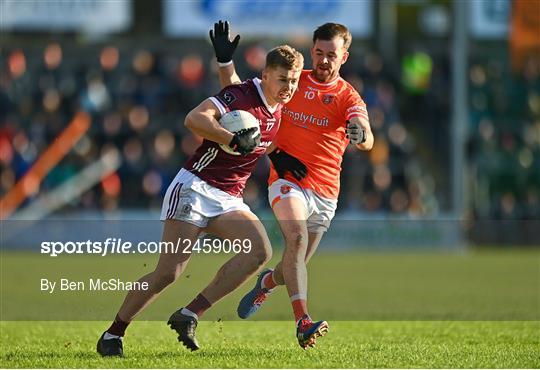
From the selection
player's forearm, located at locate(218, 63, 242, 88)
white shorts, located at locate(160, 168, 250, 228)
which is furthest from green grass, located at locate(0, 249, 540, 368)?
player's forearm, located at locate(218, 63, 242, 88)

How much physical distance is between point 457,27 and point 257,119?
60.7 ft

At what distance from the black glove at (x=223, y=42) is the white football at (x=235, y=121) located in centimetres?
70

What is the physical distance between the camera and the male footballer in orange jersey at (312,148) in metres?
9.21

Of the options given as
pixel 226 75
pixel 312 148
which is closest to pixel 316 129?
pixel 312 148

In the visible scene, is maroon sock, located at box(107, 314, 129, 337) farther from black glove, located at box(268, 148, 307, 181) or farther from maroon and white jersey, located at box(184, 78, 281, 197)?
black glove, located at box(268, 148, 307, 181)

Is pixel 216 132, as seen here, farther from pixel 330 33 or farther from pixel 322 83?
pixel 322 83

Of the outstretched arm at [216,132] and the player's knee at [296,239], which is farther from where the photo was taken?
the player's knee at [296,239]

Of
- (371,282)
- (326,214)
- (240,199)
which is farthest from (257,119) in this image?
(371,282)

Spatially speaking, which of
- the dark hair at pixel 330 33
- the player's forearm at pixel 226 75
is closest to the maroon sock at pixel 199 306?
the player's forearm at pixel 226 75

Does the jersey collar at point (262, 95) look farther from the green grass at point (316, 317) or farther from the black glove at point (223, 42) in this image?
the green grass at point (316, 317)

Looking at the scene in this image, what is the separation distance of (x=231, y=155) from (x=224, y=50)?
91 cm

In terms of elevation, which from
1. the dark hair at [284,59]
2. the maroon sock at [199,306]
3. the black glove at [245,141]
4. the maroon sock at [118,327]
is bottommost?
the maroon sock at [118,327]

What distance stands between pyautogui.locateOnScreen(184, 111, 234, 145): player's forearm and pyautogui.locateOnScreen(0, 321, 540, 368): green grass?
1.56 meters

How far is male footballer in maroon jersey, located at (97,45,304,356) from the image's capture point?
27.3 feet
